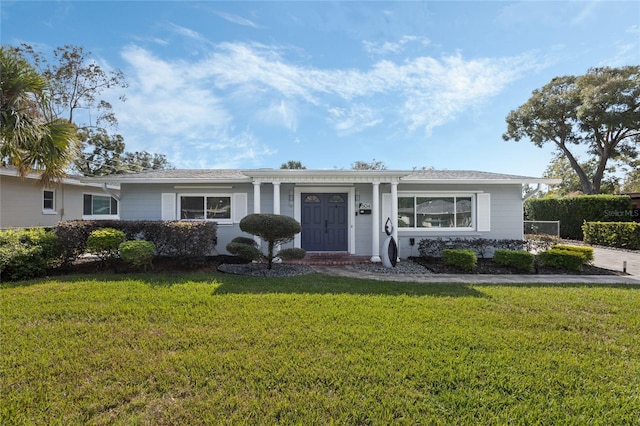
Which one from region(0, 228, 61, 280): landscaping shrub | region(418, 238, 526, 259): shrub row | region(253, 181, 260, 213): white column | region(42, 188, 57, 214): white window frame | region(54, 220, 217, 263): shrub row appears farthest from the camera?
region(42, 188, 57, 214): white window frame

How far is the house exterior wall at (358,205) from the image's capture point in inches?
383

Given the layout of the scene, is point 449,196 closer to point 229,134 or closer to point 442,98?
point 442,98

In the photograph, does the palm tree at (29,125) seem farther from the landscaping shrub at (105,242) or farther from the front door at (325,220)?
the front door at (325,220)

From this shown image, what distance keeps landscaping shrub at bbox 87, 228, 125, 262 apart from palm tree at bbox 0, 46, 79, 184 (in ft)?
5.74

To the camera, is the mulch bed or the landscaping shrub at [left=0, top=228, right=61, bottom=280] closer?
the landscaping shrub at [left=0, top=228, right=61, bottom=280]

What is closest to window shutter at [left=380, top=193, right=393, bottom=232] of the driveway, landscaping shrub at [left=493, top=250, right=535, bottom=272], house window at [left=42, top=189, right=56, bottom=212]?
landscaping shrub at [left=493, top=250, right=535, bottom=272]

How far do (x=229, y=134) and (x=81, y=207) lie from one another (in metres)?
8.64

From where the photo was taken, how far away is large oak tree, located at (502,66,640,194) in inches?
755

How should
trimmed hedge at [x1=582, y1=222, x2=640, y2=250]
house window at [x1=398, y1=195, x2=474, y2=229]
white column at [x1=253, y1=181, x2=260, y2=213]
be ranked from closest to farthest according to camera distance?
white column at [x1=253, y1=181, x2=260, y2=213] → house window at [x1=398, y1=195, x2=474, y2=229] → trimmed hedge at [x1=582, y1=222, x2=640, y2=250]

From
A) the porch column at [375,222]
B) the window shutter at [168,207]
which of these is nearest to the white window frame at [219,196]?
the window shutter at [168,207]

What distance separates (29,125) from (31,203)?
8.58 m

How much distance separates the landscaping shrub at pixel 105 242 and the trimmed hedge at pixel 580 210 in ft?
71.6

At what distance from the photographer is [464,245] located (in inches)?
369

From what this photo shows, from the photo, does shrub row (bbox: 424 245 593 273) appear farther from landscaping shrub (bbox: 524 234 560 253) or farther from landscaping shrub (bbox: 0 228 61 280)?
landscaping shrub (bbox: 0 228 61 280)
